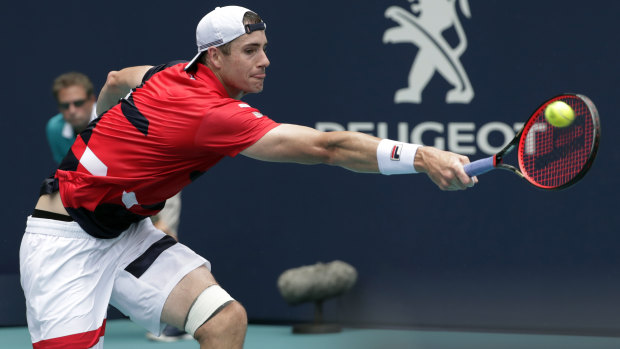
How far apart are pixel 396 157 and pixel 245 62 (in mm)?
719

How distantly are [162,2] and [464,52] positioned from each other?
1926 mm

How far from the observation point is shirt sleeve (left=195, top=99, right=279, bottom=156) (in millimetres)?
3357

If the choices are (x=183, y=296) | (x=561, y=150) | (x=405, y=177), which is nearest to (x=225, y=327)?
(x=183, y=296)

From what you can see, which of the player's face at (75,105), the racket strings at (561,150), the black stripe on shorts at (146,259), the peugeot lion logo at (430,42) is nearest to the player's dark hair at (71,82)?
the player's face at (75,105)

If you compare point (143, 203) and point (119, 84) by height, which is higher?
point (119, 84)

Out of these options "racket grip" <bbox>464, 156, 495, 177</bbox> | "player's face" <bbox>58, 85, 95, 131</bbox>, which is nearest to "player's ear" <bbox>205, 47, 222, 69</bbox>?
"racket grip" <bbox>464, 156, 495, 177</bbox>

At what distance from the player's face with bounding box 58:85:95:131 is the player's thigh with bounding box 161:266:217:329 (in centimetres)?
238

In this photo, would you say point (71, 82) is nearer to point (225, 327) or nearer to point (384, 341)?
point (384, 341)

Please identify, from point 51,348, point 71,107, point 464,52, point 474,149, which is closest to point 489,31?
point 464,52

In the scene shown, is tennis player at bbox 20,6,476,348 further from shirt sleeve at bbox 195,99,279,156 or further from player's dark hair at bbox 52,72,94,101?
player's dark hair at bbox 52,72,94,101

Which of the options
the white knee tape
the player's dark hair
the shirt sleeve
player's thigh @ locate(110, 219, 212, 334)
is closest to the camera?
the shirt sleeve

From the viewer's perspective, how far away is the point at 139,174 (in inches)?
142

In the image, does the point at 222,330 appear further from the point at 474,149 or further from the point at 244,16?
the point at 474,149

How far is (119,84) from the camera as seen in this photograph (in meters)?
4.08
